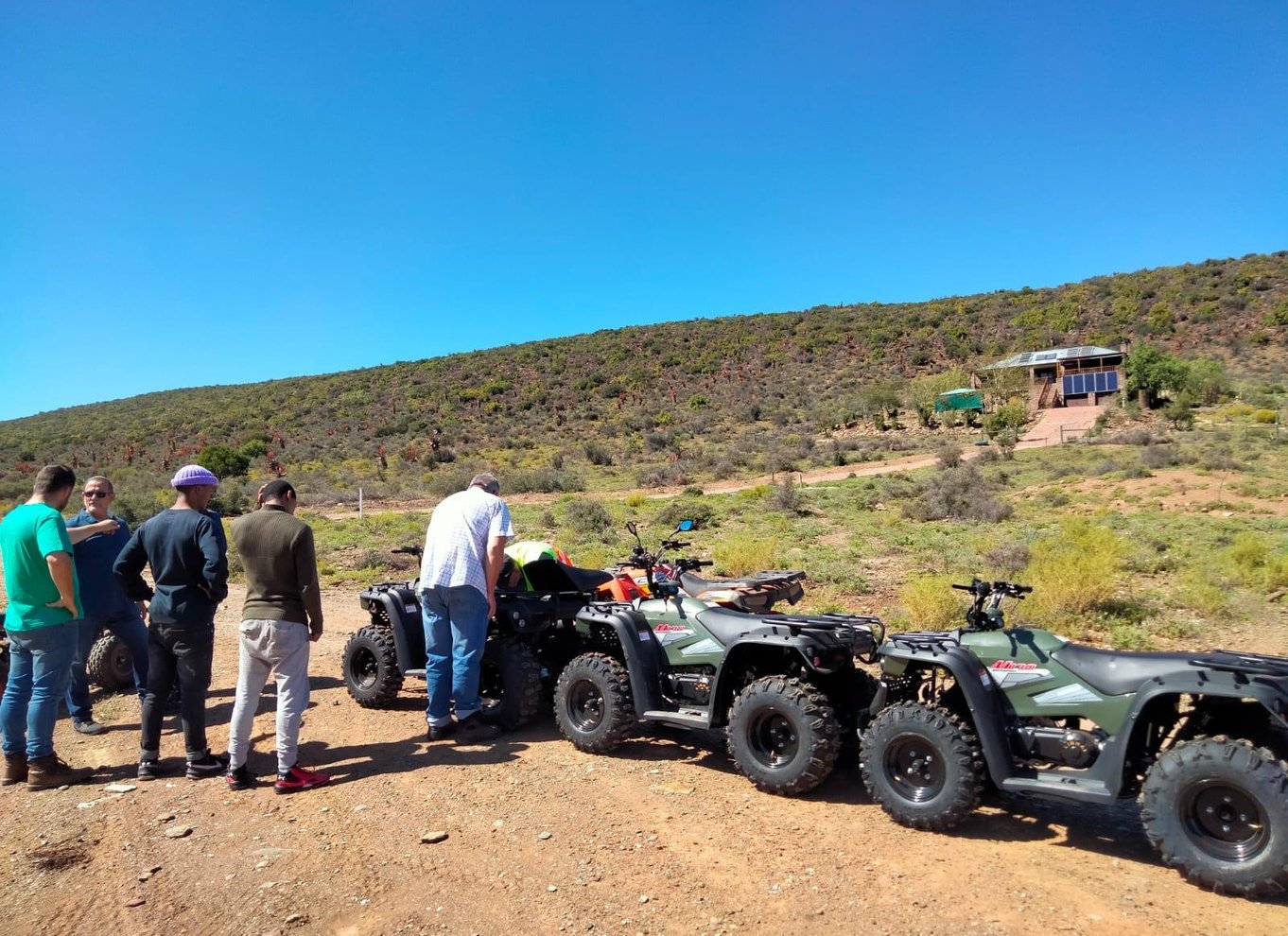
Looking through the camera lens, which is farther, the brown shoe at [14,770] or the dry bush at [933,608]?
the dry bush at [933,608]

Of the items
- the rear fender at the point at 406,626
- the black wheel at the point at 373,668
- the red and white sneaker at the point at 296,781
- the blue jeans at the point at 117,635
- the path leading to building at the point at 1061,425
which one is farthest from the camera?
the path leading to building at the point at 1061,425

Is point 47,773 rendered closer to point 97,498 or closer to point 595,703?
point 97,498

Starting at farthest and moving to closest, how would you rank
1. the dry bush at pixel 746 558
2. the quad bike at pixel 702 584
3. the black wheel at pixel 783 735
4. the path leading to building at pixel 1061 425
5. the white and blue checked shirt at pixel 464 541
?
the path leading to building at pixel 1061 425
the dry bush at pixel 746 558
the white and blue checked shirt at pixel 464 541
the quad bike at pixel 702 584
the black wheel at pixel 783 735

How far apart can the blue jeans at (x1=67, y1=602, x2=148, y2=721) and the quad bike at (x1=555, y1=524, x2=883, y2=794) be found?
3.26 m

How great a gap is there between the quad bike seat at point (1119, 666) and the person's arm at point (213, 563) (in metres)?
4.58

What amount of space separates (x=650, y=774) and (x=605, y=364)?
6202cm

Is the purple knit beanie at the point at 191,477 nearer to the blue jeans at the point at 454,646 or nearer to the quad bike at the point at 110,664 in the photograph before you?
the blue jeans at the point at 454,646

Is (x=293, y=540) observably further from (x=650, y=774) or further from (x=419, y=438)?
(x=419, y=438)

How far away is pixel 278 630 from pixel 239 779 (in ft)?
3.12

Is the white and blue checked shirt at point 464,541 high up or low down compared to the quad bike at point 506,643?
up

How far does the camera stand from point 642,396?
56.6m

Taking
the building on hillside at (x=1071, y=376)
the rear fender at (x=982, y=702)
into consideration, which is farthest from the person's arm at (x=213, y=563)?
the building on hillside at (x=1071, y=376)

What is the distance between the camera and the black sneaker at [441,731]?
5770 millimetres

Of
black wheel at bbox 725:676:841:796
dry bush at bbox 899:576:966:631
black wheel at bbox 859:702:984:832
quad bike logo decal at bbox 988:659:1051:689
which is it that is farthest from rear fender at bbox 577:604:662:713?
dry bush at bbox 899:576:966:631
